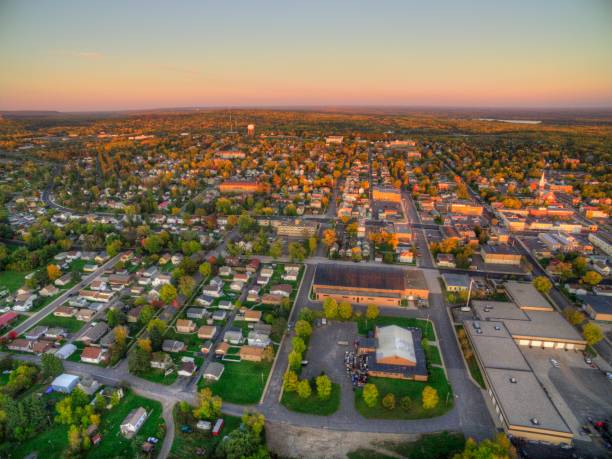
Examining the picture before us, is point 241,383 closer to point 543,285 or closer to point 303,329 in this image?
point 303,329

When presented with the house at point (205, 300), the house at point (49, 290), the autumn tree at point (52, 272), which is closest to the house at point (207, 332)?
the house at point (205, 300)

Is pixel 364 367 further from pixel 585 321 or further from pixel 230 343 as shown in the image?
pixel 585 321

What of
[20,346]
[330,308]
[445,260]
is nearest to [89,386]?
[20,346]

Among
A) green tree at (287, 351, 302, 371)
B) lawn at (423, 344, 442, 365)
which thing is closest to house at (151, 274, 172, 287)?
green tree at (287, 351, 302, 371)

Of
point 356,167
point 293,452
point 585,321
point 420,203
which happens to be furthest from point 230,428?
point 356,167

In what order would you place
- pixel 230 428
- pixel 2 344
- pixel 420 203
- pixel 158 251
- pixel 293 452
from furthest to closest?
1. pixel 420 203
2. pixel 158 251
3. pixel 2 344
4. pixel 230 428
5. pixel 293 452

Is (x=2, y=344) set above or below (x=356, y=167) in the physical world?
below
